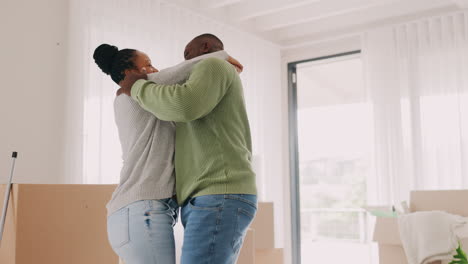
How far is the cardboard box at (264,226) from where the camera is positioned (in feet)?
9.43

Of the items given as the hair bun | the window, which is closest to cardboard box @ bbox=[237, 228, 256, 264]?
the hair bun

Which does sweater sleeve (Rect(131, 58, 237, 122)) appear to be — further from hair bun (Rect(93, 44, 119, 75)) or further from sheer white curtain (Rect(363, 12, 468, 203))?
sheer white curtain (Rect(363, 12, 468, 203))

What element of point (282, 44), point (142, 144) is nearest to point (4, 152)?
point (142, 144)

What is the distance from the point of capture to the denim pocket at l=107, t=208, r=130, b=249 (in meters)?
1.16

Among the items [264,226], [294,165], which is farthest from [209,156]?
[294,165]

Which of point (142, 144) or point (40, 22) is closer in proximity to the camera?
point (142, 144)

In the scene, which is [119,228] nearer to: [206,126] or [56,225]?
[206,126]

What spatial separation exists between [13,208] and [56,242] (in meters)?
0.23

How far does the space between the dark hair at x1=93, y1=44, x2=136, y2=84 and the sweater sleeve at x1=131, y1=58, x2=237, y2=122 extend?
17 cm

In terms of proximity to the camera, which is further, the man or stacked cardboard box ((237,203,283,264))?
stacked cardboard box ((237,203,283,264))

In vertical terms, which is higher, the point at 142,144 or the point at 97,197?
the point at 142,144

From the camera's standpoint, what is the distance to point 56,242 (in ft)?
6.93

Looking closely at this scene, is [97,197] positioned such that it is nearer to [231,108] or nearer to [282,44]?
[231,108]

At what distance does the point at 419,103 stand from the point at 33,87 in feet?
9.47
